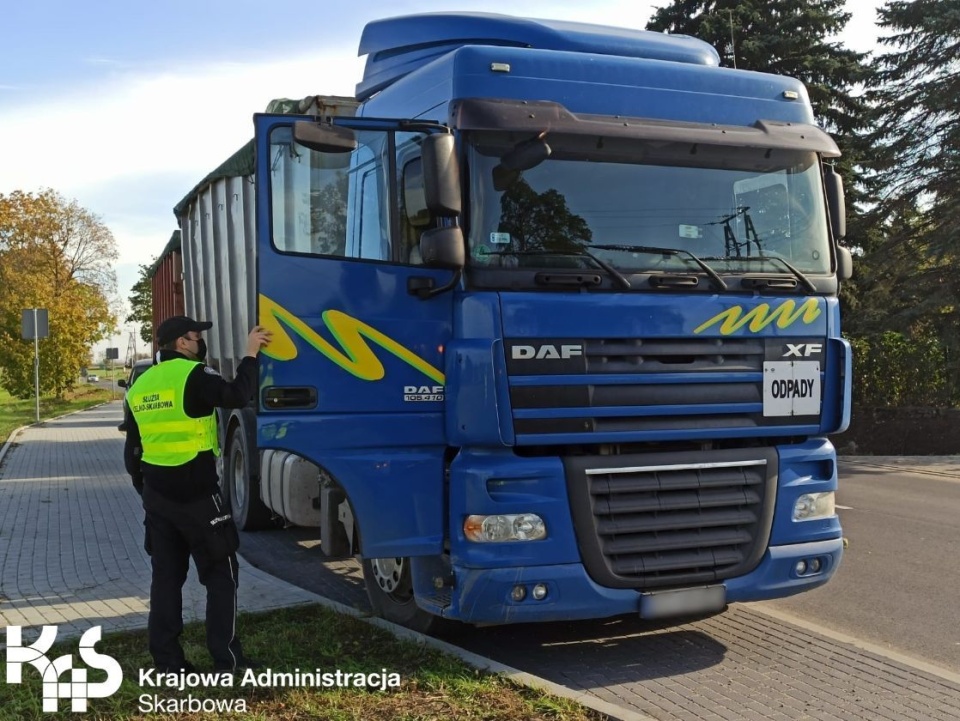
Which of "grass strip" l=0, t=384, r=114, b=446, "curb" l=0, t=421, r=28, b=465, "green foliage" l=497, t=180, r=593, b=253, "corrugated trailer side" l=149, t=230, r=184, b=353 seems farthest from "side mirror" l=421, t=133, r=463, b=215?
"grass strip" l=0, t=384, r=114, b=446

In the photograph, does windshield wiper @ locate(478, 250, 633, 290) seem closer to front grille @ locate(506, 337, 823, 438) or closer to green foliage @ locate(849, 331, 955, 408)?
front grille @ locate(506, 337, 823, 438)

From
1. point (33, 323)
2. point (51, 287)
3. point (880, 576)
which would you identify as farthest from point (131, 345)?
point (880, 576)

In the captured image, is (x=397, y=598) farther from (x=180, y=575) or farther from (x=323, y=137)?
(x=323, y=137)

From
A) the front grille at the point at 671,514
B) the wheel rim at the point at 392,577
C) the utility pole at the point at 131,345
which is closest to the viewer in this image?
the front grille at the point at 671,514

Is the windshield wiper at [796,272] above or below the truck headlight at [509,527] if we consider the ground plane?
above

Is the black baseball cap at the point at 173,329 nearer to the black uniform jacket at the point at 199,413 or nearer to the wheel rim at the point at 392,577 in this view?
the black uniform jacket at the point at 199,413

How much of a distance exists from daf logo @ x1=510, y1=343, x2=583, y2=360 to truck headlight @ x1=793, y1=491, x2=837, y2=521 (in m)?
1.59

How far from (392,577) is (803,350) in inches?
106

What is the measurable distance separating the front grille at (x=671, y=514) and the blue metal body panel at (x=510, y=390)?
81mm

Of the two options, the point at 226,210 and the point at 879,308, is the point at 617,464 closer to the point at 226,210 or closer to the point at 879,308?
the point at 226,210

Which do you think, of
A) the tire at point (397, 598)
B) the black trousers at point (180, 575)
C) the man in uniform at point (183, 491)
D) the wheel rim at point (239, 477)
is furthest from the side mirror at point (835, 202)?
the wheel rim at point (239, 477)

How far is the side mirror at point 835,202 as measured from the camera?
6.04 meters

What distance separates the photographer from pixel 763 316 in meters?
5.60

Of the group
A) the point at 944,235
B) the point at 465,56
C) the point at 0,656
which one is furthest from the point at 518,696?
the point at 944,235
